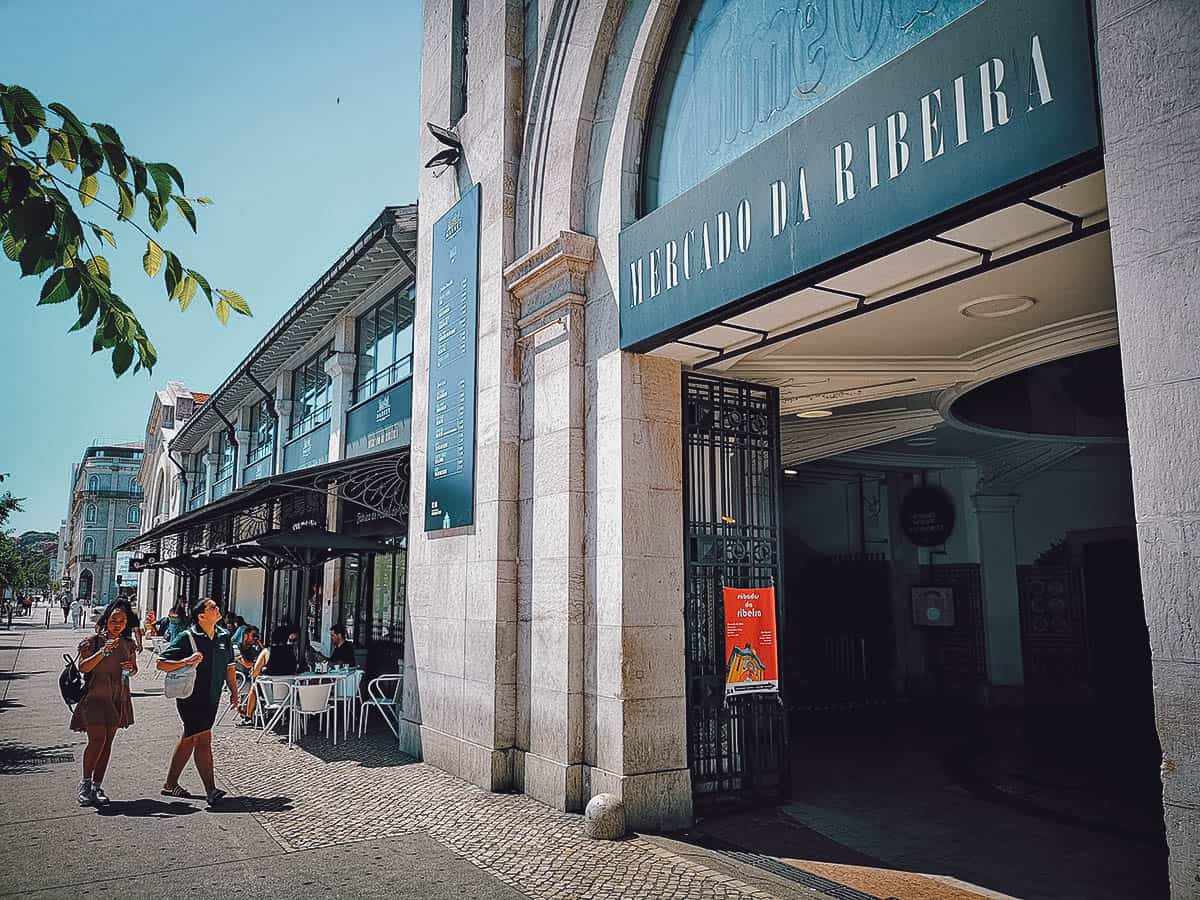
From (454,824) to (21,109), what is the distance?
5660mm

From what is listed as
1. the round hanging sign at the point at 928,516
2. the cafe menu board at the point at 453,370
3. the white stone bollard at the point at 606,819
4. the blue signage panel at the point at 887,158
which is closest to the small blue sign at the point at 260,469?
the cafe menu board at the point at 453,370

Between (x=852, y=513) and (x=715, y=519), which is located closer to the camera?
(x=715, y=519)

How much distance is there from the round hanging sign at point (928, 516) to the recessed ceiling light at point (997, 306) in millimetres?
8298

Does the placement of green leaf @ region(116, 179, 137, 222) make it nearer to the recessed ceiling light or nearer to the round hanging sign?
the recessed ceiling light

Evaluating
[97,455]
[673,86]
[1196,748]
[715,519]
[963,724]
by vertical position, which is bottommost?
[963,724]

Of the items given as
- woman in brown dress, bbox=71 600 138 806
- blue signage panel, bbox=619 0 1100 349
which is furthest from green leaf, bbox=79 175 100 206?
woman in brown dress, bbox=71 600 138 806

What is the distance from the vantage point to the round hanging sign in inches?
572

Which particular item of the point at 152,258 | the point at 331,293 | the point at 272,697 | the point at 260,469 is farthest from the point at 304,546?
the point at 260,469

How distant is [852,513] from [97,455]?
Result: 313ft

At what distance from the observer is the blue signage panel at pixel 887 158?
13.1 feet

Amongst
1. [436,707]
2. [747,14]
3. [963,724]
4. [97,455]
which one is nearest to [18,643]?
[436,707]

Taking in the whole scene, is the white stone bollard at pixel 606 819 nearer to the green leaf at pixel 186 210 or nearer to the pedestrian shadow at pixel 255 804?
the pedestrian shadow at pixel 255 804

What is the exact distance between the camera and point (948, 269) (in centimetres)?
530

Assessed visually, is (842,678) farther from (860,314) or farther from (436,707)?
(860,314)
